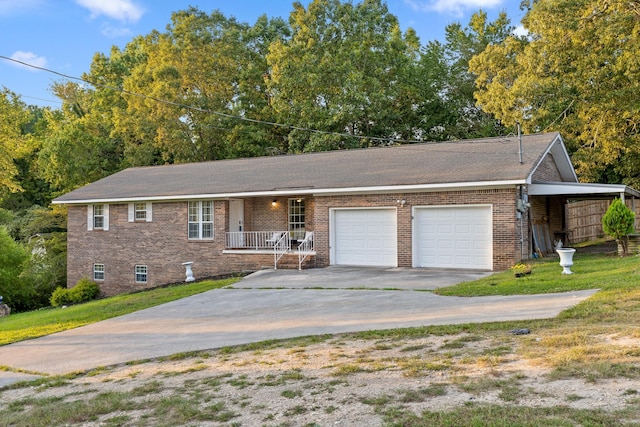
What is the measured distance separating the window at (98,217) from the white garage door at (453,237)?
14404mm

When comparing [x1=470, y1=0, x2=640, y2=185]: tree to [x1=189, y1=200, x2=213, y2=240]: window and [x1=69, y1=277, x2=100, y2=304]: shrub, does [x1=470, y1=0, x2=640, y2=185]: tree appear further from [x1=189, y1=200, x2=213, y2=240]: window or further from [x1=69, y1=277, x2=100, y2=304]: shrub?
[x1=69, y1=277, x2=100, y2=304]: shrub

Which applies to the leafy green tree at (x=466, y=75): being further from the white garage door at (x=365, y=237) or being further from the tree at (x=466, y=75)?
the white garage door at (x=365, y=237)

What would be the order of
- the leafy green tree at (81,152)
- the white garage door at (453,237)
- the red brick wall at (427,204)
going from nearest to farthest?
the red brick wall at (427,204) < the white garage door at (453,237) < the leafy green tree at (81,152)

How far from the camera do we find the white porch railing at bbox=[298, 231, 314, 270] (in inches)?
760

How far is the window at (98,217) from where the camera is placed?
963 inches

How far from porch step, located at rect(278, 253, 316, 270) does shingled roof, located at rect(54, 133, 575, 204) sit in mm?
2310

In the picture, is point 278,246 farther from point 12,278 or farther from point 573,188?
point 12,278

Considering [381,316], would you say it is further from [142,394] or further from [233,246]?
[233,246]

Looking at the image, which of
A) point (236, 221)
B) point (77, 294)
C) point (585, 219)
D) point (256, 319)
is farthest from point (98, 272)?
point (585, 219)

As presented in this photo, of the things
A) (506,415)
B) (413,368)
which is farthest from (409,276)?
(506,415)

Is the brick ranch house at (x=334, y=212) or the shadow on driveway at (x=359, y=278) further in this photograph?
the brick ranch house at (x=334, y=212)

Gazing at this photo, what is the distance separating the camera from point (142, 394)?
6.45 m

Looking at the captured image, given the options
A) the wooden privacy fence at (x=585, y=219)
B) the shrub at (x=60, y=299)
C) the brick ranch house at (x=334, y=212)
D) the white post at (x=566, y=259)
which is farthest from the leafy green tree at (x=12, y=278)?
the wooden privacy fence at (x=585, y=219)

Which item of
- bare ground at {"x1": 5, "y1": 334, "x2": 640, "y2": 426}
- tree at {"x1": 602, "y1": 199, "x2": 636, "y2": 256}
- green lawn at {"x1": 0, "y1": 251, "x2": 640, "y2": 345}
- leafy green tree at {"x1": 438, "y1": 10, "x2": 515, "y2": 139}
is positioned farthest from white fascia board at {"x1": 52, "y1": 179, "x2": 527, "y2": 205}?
leafy green tree at {"x1": 438, "y1": 10, "x2": 515, "y2": 139}
